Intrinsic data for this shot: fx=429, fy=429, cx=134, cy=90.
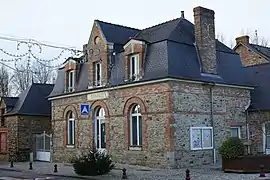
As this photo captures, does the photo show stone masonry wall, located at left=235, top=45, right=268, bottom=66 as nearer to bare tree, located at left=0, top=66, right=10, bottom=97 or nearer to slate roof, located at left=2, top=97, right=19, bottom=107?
slate roof, located at left=2, top=97, right=19, bottom=107

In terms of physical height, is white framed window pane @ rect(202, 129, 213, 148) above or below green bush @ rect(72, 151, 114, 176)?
above

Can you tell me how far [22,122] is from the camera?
3306 centimetres

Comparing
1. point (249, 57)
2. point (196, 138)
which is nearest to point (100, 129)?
point (196, 138)

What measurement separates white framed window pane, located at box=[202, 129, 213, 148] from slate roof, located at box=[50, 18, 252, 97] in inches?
112

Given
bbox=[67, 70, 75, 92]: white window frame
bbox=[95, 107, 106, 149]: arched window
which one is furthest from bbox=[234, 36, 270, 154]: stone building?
bbox=[67, 70, 75, 92]: white window frame

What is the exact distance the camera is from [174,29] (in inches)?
973

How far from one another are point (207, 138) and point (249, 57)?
17.6 m

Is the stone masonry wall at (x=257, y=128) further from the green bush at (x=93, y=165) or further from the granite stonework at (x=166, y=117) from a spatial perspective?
the green bush at (x=93, y=165)

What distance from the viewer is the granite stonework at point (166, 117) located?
22047 millimetres

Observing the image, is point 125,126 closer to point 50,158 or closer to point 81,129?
point 81,129

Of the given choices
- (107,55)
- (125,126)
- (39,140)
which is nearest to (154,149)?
(125,126)

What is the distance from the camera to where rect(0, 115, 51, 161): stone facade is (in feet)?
107

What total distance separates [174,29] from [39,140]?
48.2 feet

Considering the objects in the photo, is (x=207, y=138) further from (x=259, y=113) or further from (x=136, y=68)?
(x=136, y=68)
